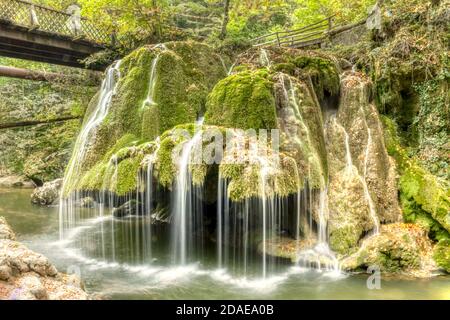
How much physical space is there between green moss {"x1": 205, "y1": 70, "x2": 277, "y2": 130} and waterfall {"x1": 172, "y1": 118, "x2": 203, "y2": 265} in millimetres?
650

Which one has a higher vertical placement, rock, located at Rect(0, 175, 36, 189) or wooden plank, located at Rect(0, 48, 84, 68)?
wooden plank, located at Rect(0, 48, 84, 68)

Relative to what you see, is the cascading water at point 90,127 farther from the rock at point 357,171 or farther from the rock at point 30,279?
the rock at point 357,171

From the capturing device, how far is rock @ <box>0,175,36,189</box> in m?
23.3

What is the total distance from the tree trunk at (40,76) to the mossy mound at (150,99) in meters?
5.76

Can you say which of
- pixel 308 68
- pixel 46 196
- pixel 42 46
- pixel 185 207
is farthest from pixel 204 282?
pixel 42 46

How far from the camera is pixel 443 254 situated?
7770 millimetres

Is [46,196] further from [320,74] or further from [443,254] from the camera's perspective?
[443,254]

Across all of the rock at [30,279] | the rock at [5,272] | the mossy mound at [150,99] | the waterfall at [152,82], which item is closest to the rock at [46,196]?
the mossy mound at [150,99]

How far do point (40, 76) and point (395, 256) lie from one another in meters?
16.2

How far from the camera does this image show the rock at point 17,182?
23.3 m

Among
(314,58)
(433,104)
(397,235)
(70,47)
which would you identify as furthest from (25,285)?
(70,47)

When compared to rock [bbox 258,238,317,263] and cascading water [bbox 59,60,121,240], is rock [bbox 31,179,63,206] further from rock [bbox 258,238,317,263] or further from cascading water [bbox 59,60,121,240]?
rock [bbox 258,238,317,263]

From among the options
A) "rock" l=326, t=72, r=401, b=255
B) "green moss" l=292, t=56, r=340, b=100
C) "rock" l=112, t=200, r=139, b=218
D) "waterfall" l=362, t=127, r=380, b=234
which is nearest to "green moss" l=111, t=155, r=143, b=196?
"rock" l=326, t=72, r=401, b=255

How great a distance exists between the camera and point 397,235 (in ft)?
26.8
